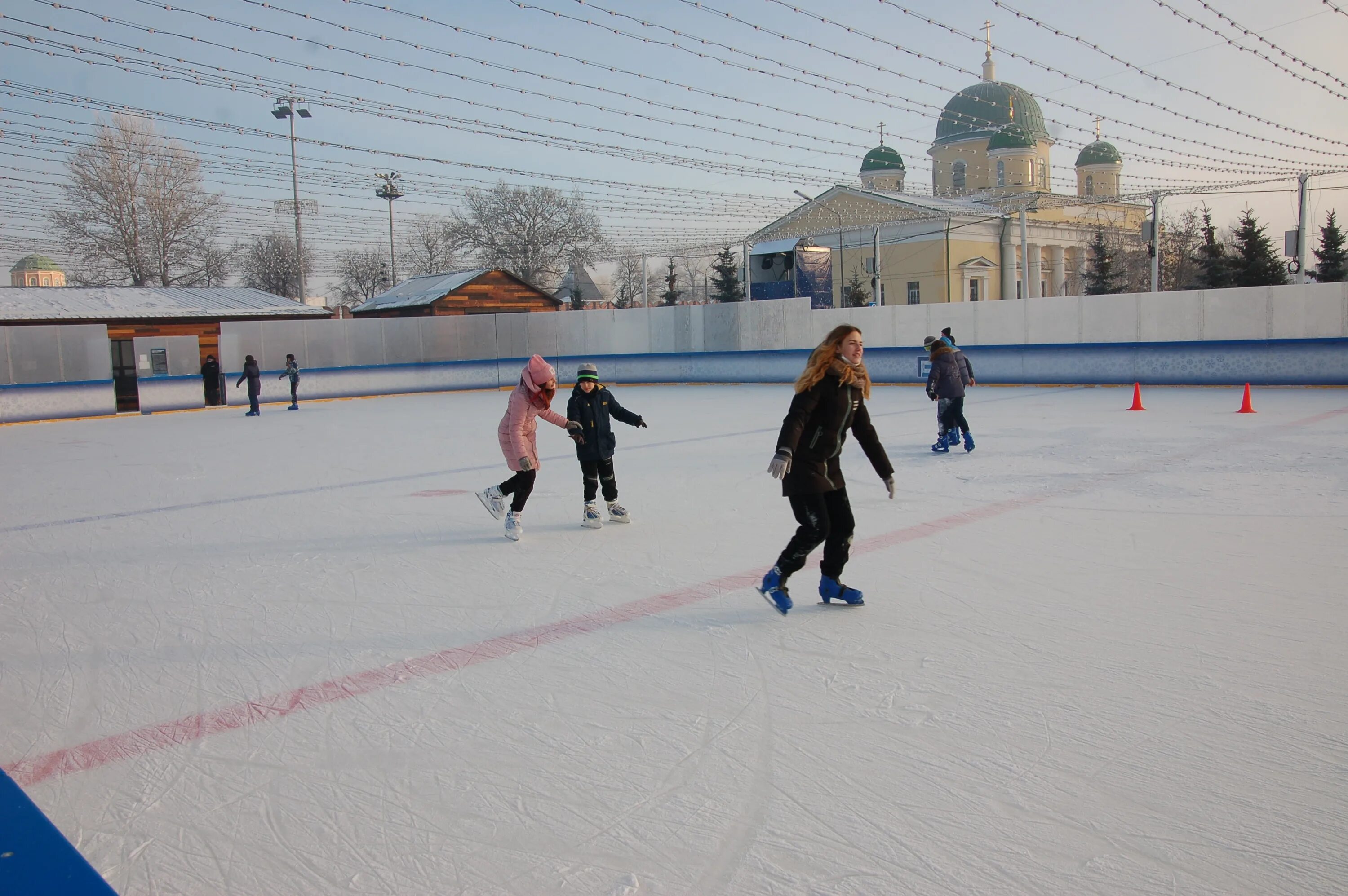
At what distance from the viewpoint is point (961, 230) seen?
42.2m

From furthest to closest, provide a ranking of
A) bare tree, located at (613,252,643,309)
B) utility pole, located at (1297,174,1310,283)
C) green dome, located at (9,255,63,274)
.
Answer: green dome, located at (9,255,63,274) < bare tree, located at (613,252,643,309) < utility pole, located at (1297,174,1310,283)

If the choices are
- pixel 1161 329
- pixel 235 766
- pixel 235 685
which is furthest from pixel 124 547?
pixel 1161 329

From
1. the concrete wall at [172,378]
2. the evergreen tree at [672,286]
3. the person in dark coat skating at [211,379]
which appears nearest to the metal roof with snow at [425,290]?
the concrete wall at [172,378]

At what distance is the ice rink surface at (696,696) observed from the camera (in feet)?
7.97

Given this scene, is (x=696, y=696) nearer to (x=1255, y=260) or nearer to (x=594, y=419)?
(x=594, y=419)

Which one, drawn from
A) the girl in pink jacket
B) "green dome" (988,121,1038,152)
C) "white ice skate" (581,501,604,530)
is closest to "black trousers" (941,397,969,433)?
"white ice skate" (581,501,604,530)

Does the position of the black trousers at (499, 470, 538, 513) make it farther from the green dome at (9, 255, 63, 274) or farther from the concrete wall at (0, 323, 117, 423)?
the green dome at (9, 255, 63, 274)

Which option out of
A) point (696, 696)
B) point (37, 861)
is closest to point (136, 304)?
point (696, 696)

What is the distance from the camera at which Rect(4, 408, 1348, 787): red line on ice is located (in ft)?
10.3

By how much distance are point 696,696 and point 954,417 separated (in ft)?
23.2

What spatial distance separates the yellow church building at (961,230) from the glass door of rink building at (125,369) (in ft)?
66.0

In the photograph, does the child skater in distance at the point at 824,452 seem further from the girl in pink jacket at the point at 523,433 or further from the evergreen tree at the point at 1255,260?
the evergreen tree at the point at 1255,260

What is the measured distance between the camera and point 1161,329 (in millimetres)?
18375

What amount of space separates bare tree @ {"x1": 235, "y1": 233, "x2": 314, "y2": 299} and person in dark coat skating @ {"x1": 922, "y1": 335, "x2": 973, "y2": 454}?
158 ft
